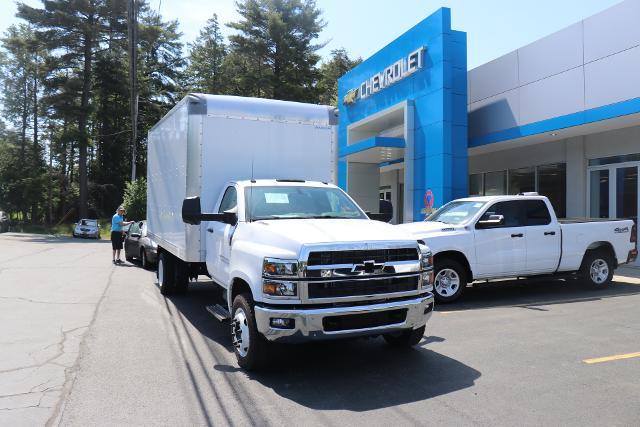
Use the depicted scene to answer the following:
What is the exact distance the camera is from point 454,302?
9016mm

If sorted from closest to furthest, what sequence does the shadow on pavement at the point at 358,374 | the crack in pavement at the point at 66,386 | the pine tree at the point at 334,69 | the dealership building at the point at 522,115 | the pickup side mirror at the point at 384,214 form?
the crack in pavement at the point at 66,386 < the shadow on pavement at the point at 358,374 < the pickup side mirror at the point at 384,214 < the dealership building at the point at 522,115 < the pine tree at the point at 334,69

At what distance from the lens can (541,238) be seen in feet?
30.8

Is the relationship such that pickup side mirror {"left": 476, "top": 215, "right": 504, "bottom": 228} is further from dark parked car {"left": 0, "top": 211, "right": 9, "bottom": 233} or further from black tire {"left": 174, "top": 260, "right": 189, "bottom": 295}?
dark parked car {"left": 0, "top": 211, "right": 9, "bottom": 233}

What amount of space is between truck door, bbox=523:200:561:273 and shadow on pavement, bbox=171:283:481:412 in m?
3.86

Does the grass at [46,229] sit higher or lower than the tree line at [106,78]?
lower

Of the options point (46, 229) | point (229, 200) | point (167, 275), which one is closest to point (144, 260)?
point (167, 275)

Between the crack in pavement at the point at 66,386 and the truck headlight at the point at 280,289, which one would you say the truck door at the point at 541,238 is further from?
the crack in pavement at the point at 66,386

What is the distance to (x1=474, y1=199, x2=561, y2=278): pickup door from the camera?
9039mm

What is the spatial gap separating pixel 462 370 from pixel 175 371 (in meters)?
3.03

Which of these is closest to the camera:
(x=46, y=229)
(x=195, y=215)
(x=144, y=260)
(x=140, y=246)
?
(x=195, y=215)

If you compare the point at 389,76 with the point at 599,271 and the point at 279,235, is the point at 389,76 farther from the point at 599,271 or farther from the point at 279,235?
the point at 279,235

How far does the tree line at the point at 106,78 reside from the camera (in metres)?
39.4

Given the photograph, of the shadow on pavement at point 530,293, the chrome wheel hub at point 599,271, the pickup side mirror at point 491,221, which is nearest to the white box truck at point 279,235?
the pickup side mirror at point 491,221

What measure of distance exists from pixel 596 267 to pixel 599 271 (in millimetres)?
109
